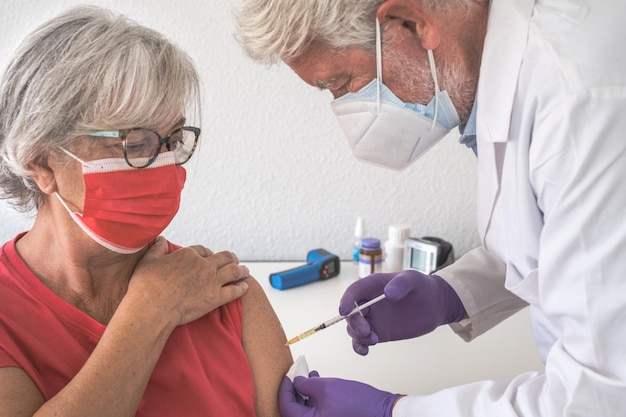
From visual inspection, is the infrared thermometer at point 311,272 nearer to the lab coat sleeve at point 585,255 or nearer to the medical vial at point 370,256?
the medical vial at point 370,256

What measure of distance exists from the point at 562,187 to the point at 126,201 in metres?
0.80

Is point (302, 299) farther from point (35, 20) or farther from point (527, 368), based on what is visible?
point (35, 20)

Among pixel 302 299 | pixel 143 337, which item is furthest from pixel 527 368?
pixel 143 337

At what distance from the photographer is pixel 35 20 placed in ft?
6.64

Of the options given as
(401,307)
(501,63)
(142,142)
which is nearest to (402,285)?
(401,307)

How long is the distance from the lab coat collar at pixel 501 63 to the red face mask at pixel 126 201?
0.64 metres

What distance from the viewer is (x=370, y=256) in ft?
6.76

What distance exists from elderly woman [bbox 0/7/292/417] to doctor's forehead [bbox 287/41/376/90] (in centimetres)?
24

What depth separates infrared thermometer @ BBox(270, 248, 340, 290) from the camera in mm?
2033

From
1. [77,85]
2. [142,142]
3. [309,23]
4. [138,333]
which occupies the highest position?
[309,23]

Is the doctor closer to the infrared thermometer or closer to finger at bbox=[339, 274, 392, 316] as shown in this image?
finger at bbox=[339, 274, 392, 316]

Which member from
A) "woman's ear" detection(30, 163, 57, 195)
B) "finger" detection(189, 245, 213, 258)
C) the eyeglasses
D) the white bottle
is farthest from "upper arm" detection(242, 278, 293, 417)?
the white bottle

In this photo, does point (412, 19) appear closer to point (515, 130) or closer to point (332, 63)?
point (332, 63)

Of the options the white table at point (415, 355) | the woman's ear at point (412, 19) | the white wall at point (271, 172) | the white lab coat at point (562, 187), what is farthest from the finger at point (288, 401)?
the white wall at point (271, 172)
